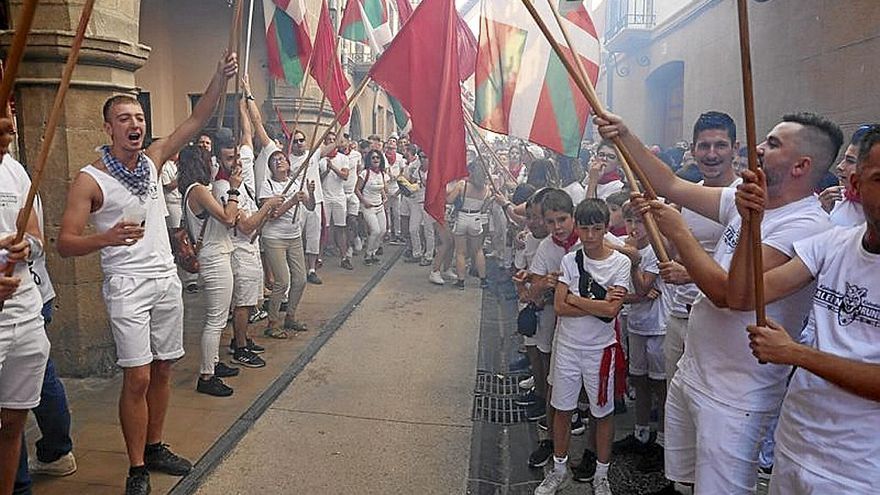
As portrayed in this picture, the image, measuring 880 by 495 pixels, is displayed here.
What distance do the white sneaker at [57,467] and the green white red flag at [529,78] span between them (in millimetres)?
3606

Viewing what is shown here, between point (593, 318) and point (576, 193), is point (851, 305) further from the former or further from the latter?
point (576, 193)

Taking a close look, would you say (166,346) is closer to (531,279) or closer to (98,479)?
(98,479)

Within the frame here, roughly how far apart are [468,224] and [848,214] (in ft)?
19.9

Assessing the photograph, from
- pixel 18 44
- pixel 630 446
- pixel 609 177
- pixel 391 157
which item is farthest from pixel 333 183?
pixel 18 44

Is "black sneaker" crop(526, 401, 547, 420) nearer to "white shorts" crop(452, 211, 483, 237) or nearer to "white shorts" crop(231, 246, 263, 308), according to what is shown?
"white shorts" crop(231, 246, 263, 308)

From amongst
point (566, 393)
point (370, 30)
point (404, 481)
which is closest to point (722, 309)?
point (566, 393)

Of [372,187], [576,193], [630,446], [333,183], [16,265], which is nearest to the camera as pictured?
[16,265]

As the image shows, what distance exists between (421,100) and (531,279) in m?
1.44

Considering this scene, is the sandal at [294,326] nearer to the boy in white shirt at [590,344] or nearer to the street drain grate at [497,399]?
the street drain grate at [497,399]

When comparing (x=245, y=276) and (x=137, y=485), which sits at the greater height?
(x=245, y=276)

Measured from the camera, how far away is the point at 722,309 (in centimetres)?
243

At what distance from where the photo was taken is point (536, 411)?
482cm

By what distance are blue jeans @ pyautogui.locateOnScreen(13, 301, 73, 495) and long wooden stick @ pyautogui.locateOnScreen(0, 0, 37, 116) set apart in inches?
76.1

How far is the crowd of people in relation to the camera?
195 cm
